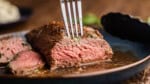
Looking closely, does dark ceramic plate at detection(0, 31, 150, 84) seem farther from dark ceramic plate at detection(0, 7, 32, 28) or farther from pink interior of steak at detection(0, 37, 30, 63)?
dark ceramic plate at detection(0, 7, 32, 28)

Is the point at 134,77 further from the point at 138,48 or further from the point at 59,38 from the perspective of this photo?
the point at 59,38

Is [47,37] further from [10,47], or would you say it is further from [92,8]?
[92,8]

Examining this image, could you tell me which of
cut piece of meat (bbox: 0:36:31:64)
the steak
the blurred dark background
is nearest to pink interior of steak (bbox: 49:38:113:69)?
the steak

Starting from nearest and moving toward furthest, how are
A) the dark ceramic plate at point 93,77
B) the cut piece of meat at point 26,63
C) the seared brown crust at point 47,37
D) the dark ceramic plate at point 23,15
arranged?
the dark ceramic plate at point 93,77 < the cut piece of meat at point 26,63 < the seared brown crust at point 47,37 < the dark ceramic plate at point 23,15

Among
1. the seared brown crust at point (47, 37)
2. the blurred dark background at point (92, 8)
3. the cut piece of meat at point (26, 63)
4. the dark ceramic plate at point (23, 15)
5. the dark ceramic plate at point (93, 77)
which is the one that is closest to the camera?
the dark ceramic plate at point (93, 77)

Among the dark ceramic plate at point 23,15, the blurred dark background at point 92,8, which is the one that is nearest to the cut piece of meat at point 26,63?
the dark ceramic plate at point 23,15

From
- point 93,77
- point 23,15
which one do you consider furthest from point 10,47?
point 23,15

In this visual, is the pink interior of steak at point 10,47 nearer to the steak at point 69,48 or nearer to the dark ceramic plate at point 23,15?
the steak at point 69,48
